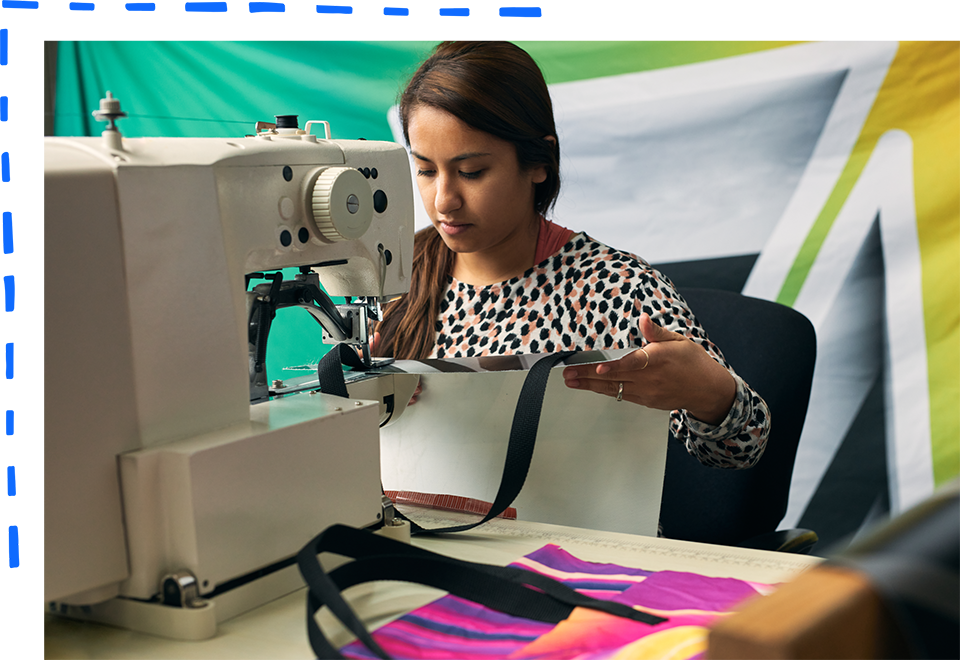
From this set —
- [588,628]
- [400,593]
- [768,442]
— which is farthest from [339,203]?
[768,442]

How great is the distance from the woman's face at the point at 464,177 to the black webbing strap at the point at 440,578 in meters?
0.73

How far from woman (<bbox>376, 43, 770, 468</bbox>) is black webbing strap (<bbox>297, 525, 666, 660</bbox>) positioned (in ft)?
1.46

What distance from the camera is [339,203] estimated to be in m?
0.96

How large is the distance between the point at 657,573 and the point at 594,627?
162mm

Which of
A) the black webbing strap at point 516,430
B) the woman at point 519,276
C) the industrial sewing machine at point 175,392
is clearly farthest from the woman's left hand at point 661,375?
the industrial sewing machine at point 175,392

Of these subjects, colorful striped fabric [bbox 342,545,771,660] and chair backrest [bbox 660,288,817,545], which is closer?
colorful striped fabric [bbox 342,545,771,660]

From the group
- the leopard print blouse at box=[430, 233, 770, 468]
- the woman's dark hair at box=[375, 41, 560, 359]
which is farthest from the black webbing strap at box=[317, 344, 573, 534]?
the woman's dark hair at box=[375, 41, 560, 359]

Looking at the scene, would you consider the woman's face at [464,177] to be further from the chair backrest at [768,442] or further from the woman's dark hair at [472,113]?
the chair backrest at [768,442]

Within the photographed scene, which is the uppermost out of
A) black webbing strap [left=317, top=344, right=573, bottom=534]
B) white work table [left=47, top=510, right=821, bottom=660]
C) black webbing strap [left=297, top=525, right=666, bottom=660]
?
black webbing strap [left=317, top=344, right=573, bottom=534]

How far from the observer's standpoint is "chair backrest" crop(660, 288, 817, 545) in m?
1.42

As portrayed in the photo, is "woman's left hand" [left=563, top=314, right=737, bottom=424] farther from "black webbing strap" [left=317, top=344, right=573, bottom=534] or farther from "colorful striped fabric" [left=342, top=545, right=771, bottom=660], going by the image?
"colorful striped fabric" [left=342, top=545, right=771, bottom=660]

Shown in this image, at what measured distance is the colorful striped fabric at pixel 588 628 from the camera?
658mm

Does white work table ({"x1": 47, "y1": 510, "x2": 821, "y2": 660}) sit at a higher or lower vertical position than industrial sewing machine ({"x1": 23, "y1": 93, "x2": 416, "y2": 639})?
lower

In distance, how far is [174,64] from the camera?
2.55m
